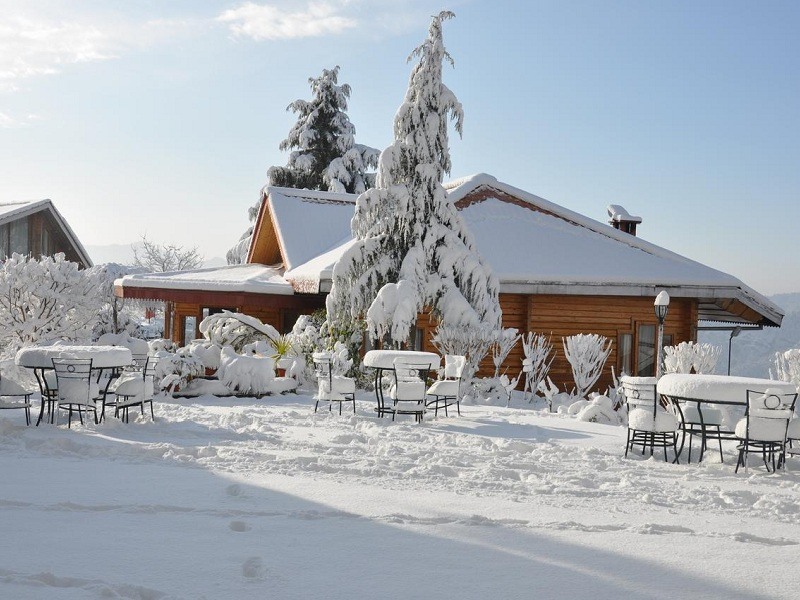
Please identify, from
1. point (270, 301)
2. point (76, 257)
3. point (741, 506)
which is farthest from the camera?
point (76, 257)

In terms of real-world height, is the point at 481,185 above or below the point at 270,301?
above

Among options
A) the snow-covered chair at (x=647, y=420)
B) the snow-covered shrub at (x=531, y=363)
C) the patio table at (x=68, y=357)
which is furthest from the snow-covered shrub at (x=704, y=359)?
the patio table at (x=68, y=357)

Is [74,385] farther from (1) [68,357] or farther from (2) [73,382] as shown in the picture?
(1) [68,357]

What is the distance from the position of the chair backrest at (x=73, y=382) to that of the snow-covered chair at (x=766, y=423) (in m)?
7.63

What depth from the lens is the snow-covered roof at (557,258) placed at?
16562 mm

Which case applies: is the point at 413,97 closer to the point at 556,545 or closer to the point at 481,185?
the point at 481,185

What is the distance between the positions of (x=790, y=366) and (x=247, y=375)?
878cm

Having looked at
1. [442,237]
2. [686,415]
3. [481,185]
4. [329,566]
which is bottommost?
[329,566]

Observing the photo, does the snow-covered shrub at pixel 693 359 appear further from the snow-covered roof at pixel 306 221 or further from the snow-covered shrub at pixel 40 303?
the snow-covered shrub at pixel 40 303

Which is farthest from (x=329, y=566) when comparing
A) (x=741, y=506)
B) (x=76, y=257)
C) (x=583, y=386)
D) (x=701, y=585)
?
(x=76, y=257)

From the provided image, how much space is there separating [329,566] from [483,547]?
1057 mm

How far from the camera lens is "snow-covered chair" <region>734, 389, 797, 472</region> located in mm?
7793

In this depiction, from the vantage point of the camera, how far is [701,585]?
429 cm

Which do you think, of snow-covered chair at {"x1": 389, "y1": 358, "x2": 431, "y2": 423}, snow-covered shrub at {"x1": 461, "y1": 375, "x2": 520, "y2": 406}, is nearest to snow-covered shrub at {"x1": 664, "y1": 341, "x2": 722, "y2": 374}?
snow-covered shrub at {"x1": 461, "y1": 375, "x2": 520, "y2": 406}
